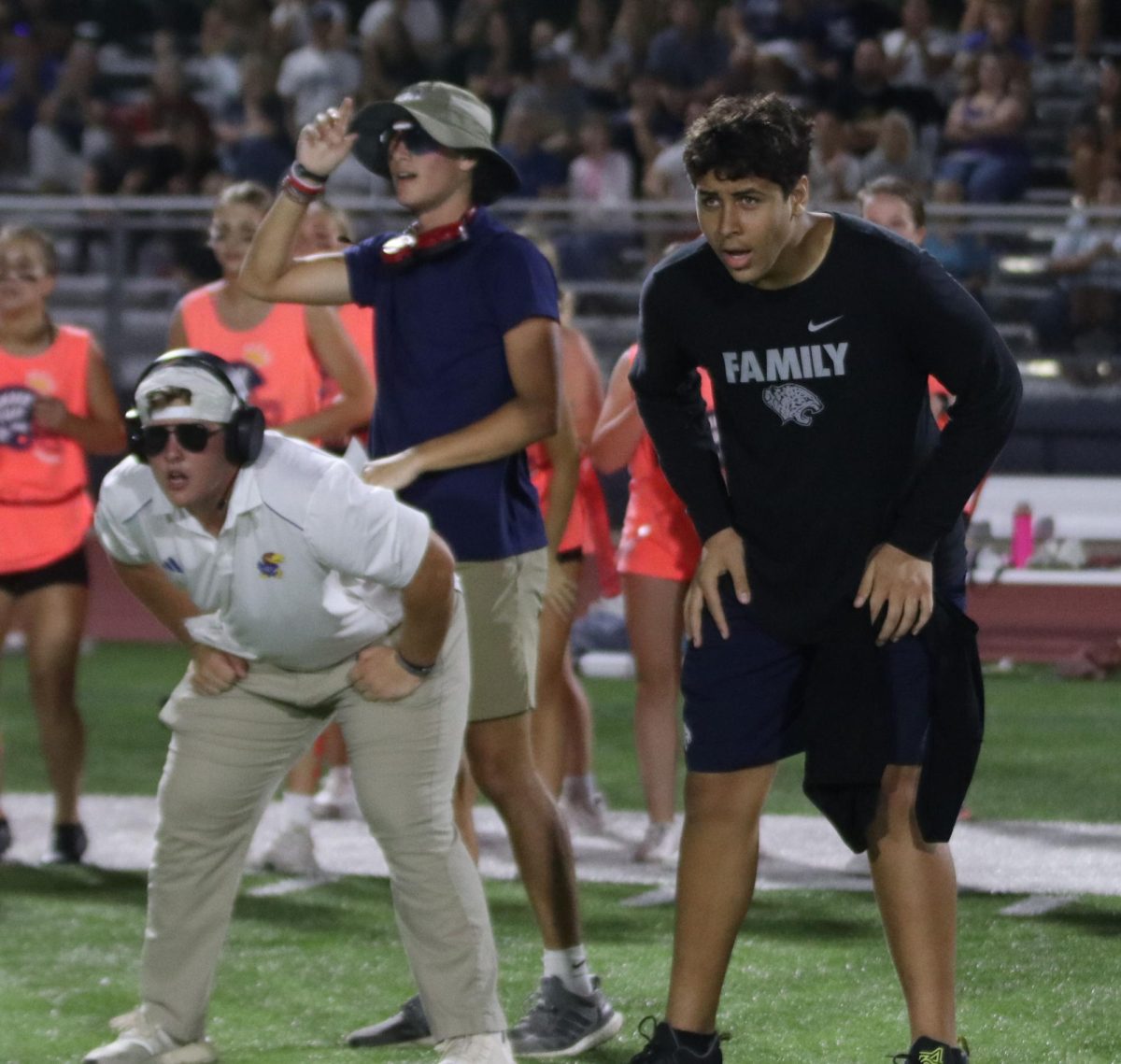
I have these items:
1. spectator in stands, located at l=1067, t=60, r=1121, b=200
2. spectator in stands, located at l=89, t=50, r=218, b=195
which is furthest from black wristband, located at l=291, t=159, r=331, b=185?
spectator in stands, located at l=89, t=50, r=218, b=195

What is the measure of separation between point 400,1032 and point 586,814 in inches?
106

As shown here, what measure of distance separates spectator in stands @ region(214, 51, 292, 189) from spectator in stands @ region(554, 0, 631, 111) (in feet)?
7.07

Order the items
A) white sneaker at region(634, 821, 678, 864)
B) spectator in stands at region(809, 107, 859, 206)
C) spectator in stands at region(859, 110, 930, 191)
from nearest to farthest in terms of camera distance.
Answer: white sneaker at region(634, 821, 678, 864), spectator in stands at region(809, 107, 859, 206), spectator in stands at region(859, 110, 930, 191)

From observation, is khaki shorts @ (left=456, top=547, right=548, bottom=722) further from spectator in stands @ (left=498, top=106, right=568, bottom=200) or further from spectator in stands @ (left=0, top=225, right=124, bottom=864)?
spectator in stands @ (left=498, top=106, right=568, bottom=200)

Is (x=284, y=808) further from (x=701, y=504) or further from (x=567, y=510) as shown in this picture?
(x=701, y=504)

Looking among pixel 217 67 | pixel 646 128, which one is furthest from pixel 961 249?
pixel 217 67

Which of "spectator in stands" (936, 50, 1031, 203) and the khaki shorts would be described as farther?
"spectator in stands" (936, 50, 1031, 203)

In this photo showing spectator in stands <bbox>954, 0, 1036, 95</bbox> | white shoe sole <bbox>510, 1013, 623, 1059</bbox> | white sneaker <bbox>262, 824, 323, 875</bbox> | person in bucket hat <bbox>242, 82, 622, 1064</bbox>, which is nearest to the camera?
white shoe sole <bbox>510, 1013, 623, 1059</bbox>

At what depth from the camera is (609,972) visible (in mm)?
5367

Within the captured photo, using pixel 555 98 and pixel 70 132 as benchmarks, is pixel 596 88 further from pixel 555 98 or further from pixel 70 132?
pixel 70 132

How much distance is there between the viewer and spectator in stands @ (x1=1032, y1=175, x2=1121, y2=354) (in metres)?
11.9

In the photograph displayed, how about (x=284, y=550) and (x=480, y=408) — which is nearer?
(x=284, y=550)

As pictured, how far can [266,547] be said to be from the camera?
4.06 m

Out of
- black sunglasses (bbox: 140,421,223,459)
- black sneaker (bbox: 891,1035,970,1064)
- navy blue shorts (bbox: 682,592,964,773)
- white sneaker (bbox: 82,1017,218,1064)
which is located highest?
black sunglasses (bbox: 140,421,223,459)
